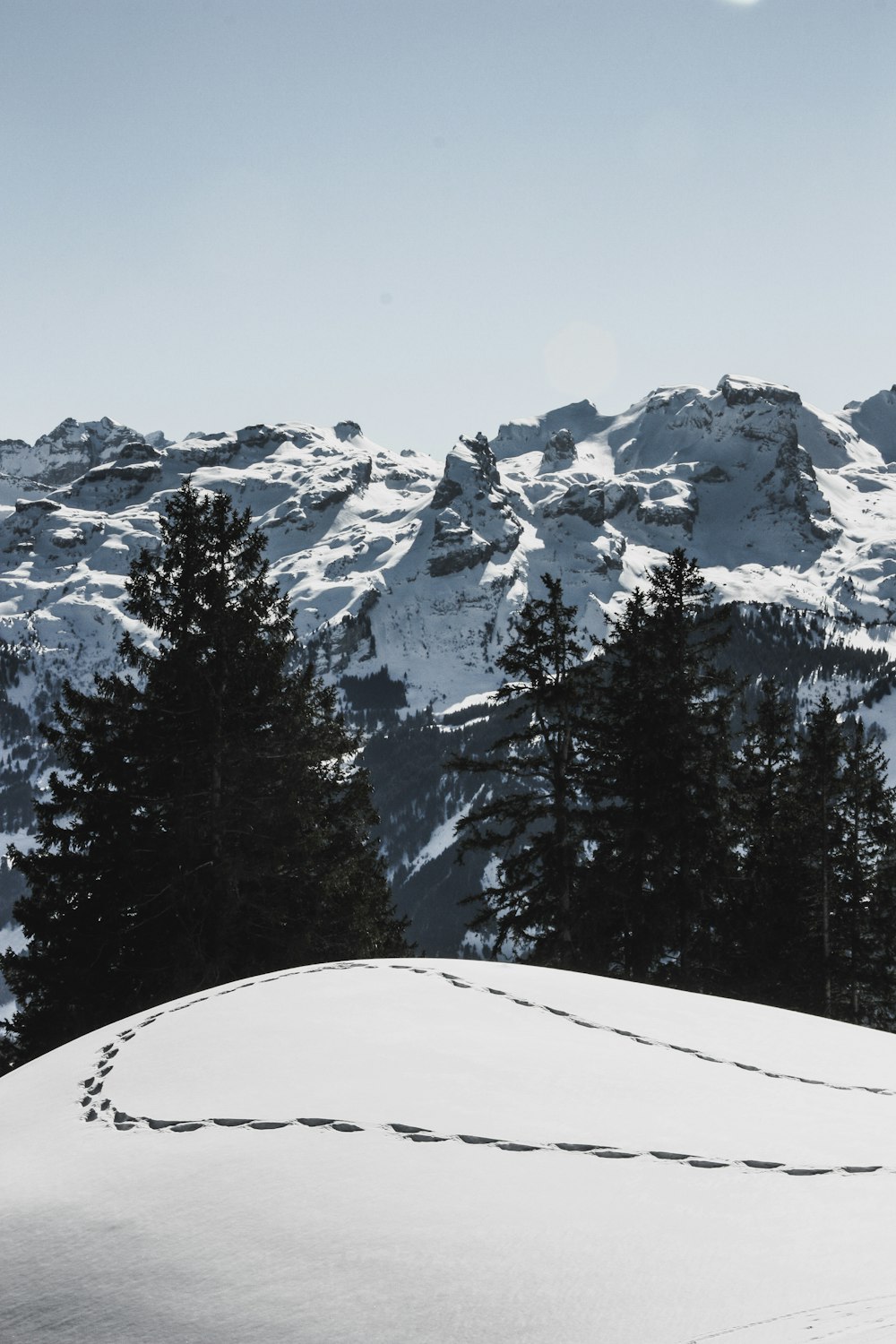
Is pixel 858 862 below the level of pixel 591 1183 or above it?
below

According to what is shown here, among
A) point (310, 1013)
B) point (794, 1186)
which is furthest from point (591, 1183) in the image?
point (310, 1013)

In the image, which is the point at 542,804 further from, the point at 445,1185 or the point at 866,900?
the point at 445,1185

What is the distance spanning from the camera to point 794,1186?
4.29m

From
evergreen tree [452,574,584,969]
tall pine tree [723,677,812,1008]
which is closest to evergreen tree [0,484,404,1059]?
evergreen tree [452,574,584,969]

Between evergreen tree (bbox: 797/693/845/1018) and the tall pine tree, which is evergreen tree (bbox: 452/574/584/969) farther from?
evergreen tree (bbox: 797/693/845/1018)

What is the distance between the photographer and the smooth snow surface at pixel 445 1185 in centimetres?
339

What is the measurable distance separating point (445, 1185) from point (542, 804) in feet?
58.4

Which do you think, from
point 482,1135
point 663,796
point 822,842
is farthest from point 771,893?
point 482,1135

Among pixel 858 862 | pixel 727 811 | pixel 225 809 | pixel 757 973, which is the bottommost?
pixel 757 973

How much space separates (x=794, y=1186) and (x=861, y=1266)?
2.48 ft

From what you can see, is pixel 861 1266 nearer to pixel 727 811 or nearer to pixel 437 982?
pixel 437 982

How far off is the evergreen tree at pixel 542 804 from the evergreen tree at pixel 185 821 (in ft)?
13.9

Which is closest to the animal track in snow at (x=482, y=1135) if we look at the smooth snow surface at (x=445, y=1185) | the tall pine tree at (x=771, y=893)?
the smooth snow surface at (x=445, y=1185)

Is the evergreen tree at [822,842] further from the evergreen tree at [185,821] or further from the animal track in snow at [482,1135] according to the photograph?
the animal track in snow at [482,1135]
